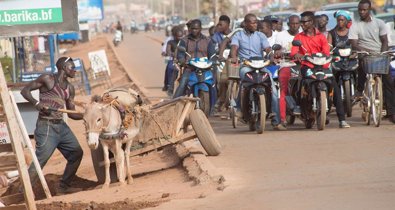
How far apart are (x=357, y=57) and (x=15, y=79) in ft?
26.7

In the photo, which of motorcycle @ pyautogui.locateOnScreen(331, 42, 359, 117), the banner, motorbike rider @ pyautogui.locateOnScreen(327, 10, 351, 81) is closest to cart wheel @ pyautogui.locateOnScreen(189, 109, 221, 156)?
motorcycle @ pyautogui.locateOnScreen(331, 42, 359, 117)

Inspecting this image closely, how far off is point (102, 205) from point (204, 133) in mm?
2360

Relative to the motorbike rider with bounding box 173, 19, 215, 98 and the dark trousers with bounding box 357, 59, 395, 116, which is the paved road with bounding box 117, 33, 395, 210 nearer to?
the dark trousers with bounding box 357, 59, 395, 116

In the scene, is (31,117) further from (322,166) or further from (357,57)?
(322,166)

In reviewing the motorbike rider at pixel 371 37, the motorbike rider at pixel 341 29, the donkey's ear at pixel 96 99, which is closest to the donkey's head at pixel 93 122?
the donkey's ear at pixel 96 99

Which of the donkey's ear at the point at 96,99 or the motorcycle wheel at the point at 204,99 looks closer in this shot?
the donkey's ear at the point at 96,99

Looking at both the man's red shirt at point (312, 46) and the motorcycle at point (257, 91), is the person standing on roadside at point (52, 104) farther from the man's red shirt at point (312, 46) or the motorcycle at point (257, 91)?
the man's red shirt at point (312, 46)

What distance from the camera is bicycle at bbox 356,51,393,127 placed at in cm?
1469

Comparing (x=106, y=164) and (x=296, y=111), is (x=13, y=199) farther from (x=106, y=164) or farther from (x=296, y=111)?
(x=296, y=111)

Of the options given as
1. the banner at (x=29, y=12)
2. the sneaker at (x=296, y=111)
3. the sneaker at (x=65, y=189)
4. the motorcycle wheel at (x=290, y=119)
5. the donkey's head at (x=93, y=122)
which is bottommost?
the sneaker at (x=65, y=189)

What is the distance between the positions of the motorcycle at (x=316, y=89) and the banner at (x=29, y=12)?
5458mm

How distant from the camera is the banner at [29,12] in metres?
17.8

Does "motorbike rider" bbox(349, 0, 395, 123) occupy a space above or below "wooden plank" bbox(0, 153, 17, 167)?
above

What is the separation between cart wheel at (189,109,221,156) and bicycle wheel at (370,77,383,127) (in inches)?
132
